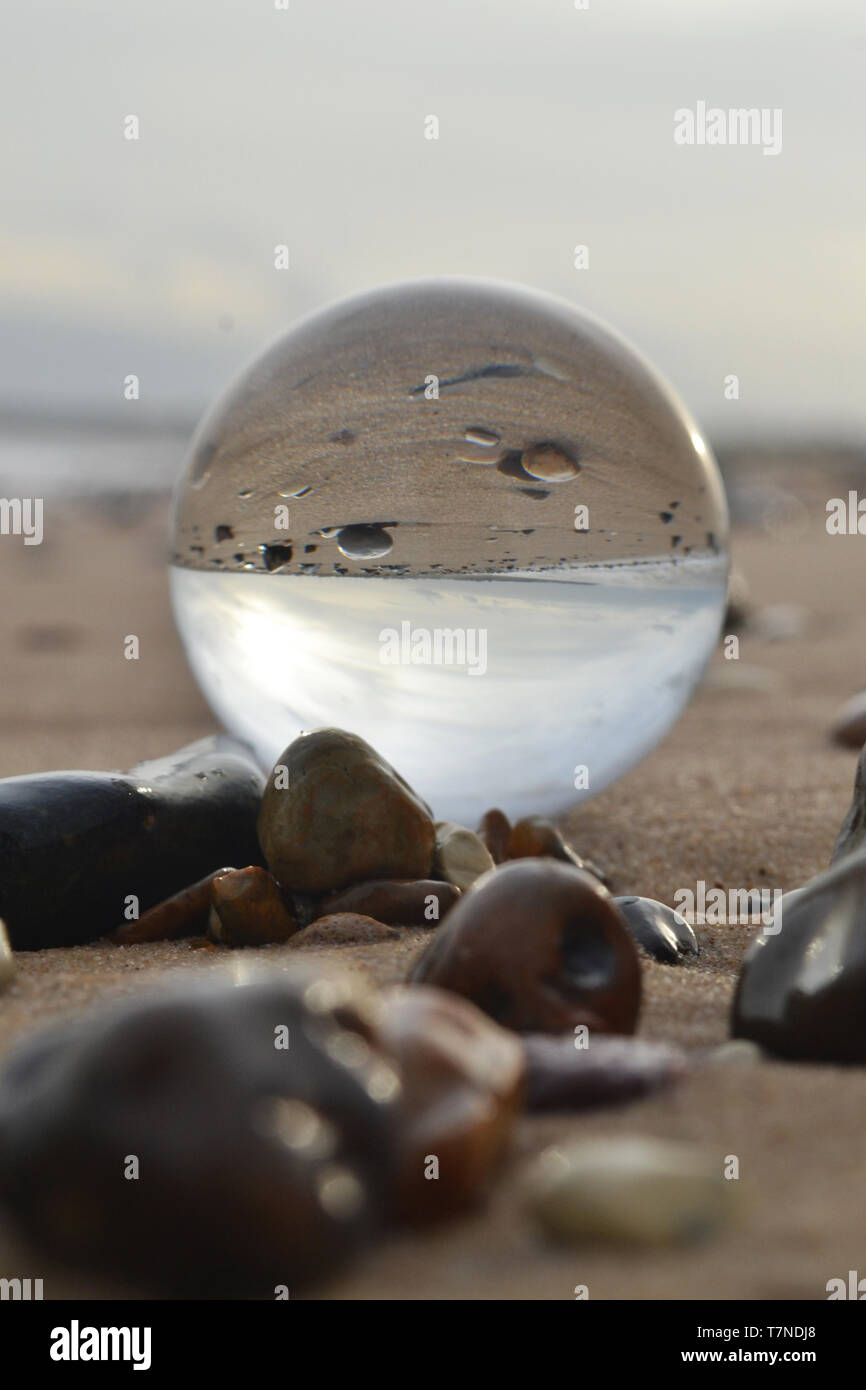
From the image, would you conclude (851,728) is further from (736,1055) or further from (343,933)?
(736,1055)

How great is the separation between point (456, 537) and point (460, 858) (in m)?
0.84

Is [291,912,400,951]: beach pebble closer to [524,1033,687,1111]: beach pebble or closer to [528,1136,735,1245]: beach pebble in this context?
[524,1033,687,1111]: beach pebble

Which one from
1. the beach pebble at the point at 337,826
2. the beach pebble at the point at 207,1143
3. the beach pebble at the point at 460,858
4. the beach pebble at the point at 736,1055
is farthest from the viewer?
the beach pebble at the point at 460,858

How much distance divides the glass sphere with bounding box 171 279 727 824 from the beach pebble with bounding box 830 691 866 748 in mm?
2169

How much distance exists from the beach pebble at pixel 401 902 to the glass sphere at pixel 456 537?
76cm

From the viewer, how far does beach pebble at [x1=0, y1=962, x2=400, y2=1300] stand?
1.56m

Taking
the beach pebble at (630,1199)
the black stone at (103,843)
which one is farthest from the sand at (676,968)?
the black stone at (103,843)

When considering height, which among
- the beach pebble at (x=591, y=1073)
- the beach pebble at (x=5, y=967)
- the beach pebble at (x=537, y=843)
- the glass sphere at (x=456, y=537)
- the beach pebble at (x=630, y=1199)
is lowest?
the beach pebble at (x=630, y=1199)

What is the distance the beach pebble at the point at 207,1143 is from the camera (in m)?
1.56

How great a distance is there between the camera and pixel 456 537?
365 cm

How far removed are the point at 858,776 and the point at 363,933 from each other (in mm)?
1213

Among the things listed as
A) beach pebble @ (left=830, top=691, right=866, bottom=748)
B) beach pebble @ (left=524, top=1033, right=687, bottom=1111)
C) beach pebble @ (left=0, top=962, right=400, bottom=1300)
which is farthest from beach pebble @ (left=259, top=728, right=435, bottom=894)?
beach pebble @ (left=830, top=691, right=866, bottom=748)

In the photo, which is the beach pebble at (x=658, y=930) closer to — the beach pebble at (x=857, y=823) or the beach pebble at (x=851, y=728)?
the beach pebble at (x=857, y=823)
